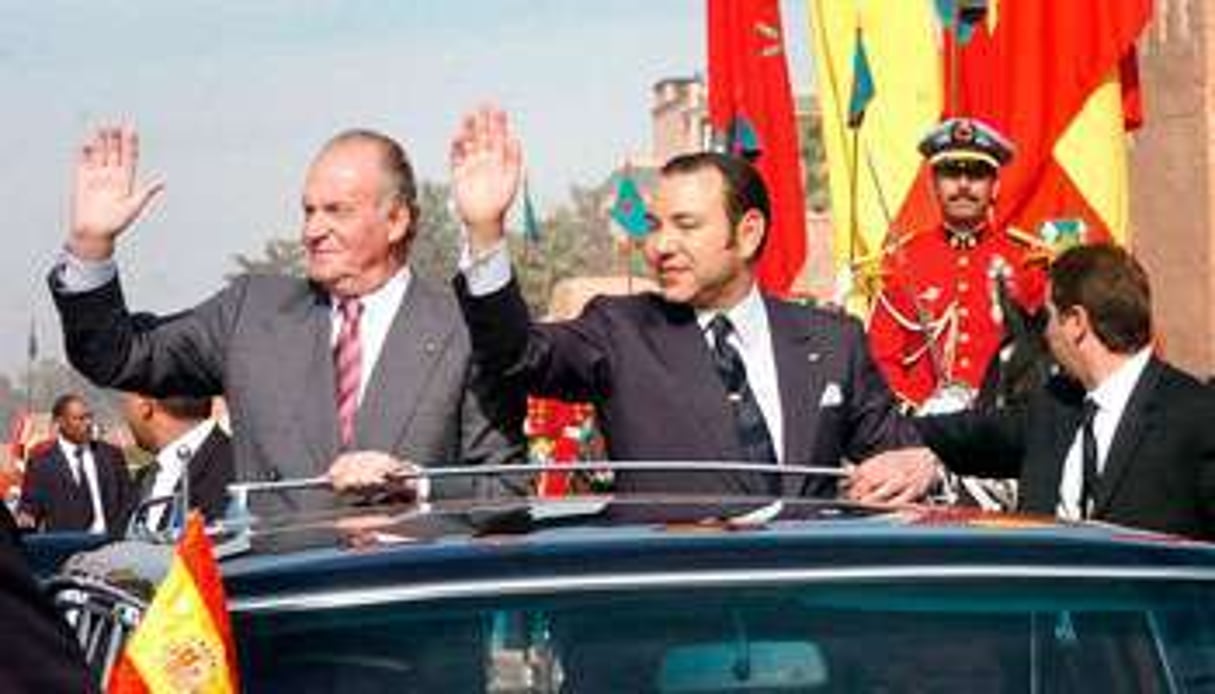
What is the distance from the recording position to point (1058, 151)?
1513cm

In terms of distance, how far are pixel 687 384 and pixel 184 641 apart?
3804 millimetres

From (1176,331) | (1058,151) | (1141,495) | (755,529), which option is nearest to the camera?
(755,529)

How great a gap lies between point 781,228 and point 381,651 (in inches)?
502

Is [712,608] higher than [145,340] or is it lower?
lower

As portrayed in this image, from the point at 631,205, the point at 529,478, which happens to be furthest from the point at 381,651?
the point at 631,205

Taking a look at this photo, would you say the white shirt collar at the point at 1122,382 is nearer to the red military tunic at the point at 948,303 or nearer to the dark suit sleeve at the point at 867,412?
the dark suit sleeve at the point at 867,412

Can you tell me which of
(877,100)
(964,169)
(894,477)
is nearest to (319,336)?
(894,477)

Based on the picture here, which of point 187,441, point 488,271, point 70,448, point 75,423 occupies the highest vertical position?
point 488,271

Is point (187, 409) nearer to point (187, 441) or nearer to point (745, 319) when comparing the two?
point (187, 441)

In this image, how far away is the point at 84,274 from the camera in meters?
7.88

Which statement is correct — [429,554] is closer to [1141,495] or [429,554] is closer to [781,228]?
[1141,495]

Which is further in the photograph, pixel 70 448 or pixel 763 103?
pixel 70 448

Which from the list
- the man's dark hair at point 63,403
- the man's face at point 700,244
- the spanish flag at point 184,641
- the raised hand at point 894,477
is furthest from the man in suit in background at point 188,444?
the man's dark hair at point 63,403

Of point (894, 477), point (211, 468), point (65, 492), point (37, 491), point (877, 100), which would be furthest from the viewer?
point (37, 491)
